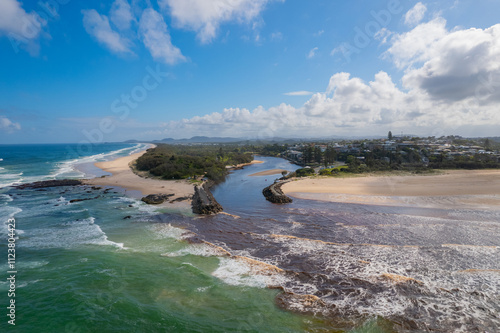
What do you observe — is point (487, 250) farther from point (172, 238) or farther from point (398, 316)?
point (172, 238)

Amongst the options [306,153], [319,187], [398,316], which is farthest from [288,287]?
[306,153]

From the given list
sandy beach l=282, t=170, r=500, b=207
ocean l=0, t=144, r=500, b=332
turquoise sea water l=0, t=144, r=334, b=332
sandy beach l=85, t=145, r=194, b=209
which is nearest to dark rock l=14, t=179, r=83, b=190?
sandy beach l=85, t=145, r=194, b=209

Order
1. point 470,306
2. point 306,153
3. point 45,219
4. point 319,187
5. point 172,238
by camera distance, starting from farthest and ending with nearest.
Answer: point 306,153, point 319,187, point 45,219, point 172,238, point 470,306

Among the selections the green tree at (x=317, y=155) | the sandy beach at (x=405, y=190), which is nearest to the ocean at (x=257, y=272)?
the sandy beach at (x=405, y=190)

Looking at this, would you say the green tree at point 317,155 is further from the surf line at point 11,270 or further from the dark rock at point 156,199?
the surf line at point 11,270

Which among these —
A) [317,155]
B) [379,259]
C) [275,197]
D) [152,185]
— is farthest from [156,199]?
[317,155]

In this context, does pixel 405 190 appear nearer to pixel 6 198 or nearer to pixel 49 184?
pixel 6 198
